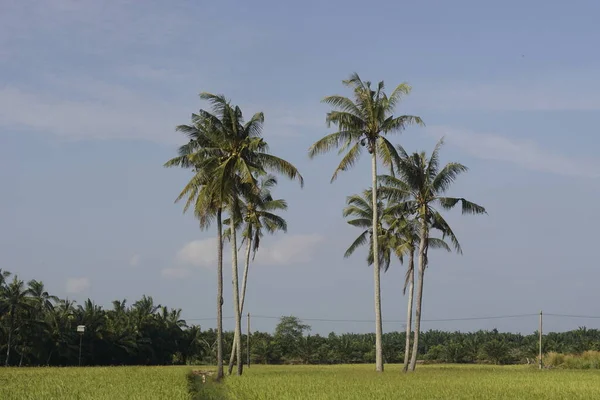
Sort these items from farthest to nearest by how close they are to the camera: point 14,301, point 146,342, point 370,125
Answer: point 146,342 < point 14,301 < point 370,125

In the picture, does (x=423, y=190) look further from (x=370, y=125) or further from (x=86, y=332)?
(x=86, y=332)

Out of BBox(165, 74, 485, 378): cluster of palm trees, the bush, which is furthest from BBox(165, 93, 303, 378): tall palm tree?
the bush

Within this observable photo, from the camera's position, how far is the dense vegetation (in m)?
68.4

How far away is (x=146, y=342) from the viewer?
3135 inches

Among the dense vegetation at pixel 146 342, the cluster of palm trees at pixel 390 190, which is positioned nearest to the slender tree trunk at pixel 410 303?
the cluster of palm trees at pixel 390 190

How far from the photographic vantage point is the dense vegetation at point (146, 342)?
6838cm

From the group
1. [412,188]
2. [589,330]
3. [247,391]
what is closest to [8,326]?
[412,188]

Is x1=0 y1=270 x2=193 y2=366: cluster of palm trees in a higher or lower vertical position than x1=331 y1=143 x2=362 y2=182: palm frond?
lower

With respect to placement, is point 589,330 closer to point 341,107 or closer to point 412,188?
point 412,188

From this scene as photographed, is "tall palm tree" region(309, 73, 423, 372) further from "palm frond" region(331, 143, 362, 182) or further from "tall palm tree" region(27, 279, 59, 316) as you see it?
"tall palm tree" region(27, 279, 59, 316)

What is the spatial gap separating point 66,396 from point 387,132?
24.3 meters

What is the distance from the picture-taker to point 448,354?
94.8 metres

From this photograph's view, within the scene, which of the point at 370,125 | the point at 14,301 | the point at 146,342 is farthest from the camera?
the point at 146,342

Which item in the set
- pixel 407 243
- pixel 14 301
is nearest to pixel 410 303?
pixel 407 243
